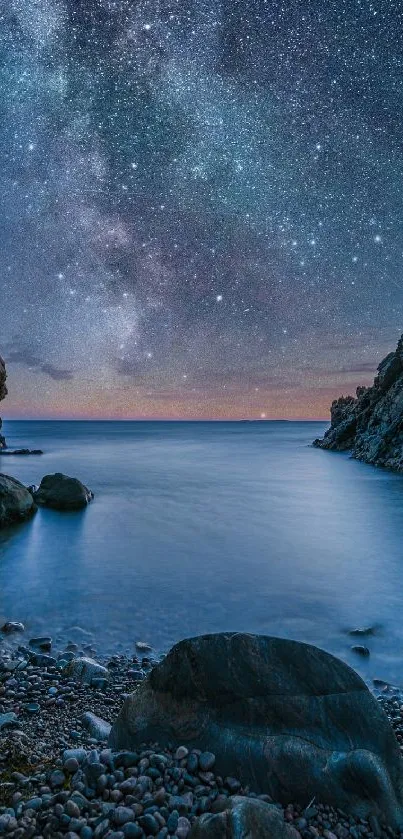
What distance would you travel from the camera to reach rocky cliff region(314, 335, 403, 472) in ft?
87.8

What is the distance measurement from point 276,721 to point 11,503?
1075 centimetres

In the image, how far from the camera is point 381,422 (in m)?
29.2

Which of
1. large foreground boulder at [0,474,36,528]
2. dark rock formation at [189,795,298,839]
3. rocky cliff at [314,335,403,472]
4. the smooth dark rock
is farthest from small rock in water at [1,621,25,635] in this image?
rocky cliff at [314,335,403,472]

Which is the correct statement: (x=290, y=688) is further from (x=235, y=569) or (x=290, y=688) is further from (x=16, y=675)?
(x=235, y=569)

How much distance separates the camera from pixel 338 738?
265cm

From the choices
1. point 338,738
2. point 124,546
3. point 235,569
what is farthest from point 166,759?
point 124,546

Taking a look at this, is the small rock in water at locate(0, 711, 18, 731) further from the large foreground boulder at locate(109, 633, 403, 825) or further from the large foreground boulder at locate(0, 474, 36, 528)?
the large foreground boulder at locate(0, 474, 36, 528)

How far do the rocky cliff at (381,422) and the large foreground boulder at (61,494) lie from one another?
764 inches

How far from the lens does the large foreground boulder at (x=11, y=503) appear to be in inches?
454

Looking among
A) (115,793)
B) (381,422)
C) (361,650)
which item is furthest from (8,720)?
(381,422)

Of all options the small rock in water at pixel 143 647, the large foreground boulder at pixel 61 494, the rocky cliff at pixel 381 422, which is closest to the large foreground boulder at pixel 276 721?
the small rock in water at pixel 143 647

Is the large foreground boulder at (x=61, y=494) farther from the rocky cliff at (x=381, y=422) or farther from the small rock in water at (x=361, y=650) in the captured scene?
the rocky cliff at (x=381, y=422)

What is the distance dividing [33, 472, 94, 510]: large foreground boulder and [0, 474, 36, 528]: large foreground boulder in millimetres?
1665

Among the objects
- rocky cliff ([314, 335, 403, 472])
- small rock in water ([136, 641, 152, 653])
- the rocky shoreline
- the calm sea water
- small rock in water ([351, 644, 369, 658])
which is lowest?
the calm sea water
